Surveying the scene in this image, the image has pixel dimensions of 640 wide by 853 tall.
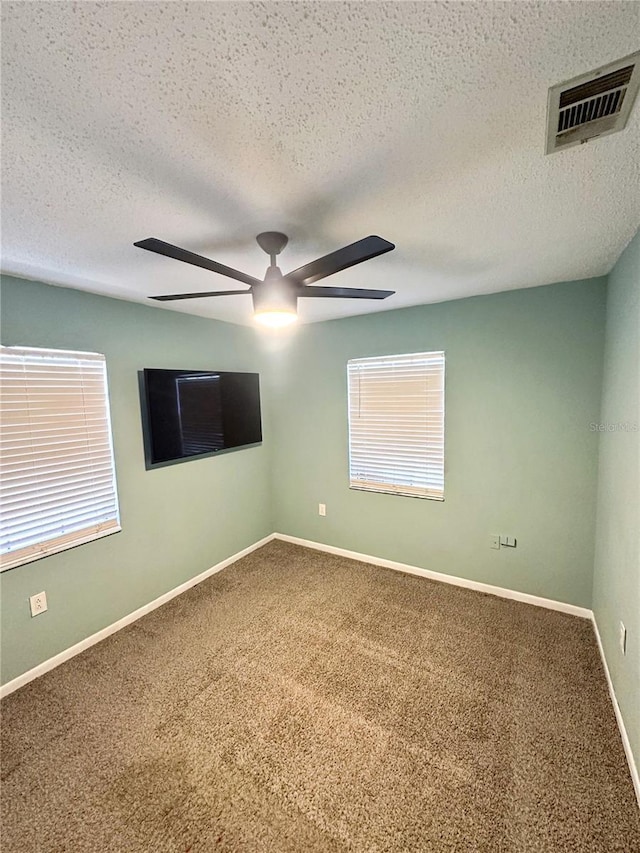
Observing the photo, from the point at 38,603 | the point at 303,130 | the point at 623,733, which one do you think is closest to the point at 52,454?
the point at 38,603

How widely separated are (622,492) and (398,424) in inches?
66.0

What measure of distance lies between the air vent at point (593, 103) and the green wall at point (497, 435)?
1731 mm

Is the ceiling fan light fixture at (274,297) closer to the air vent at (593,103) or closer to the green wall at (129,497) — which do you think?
the air vent at (593,103)

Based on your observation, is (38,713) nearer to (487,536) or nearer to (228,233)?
(228,233)

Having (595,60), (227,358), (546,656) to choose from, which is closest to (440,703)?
(546,656)

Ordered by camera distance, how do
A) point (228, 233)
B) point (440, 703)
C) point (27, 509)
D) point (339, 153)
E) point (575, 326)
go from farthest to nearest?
point (575, 326) < point (27, 509) < point (440, 703) < point (228, 233) < point (339, 153)

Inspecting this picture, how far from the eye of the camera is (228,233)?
5.49 feet

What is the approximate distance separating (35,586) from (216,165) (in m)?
2.52

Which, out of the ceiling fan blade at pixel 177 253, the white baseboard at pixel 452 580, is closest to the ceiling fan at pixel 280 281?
the ceiling fan blade at pixel 177 253

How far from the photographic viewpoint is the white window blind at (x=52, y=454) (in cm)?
207

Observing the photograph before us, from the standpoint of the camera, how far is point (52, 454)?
226cm

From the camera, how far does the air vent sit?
2.87 feet

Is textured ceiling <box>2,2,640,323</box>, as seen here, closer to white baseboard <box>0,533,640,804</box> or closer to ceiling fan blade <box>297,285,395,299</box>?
ceiling fan blade <box>297,285,395,299</box>

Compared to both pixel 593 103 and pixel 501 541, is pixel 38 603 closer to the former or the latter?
pixel 501 541
